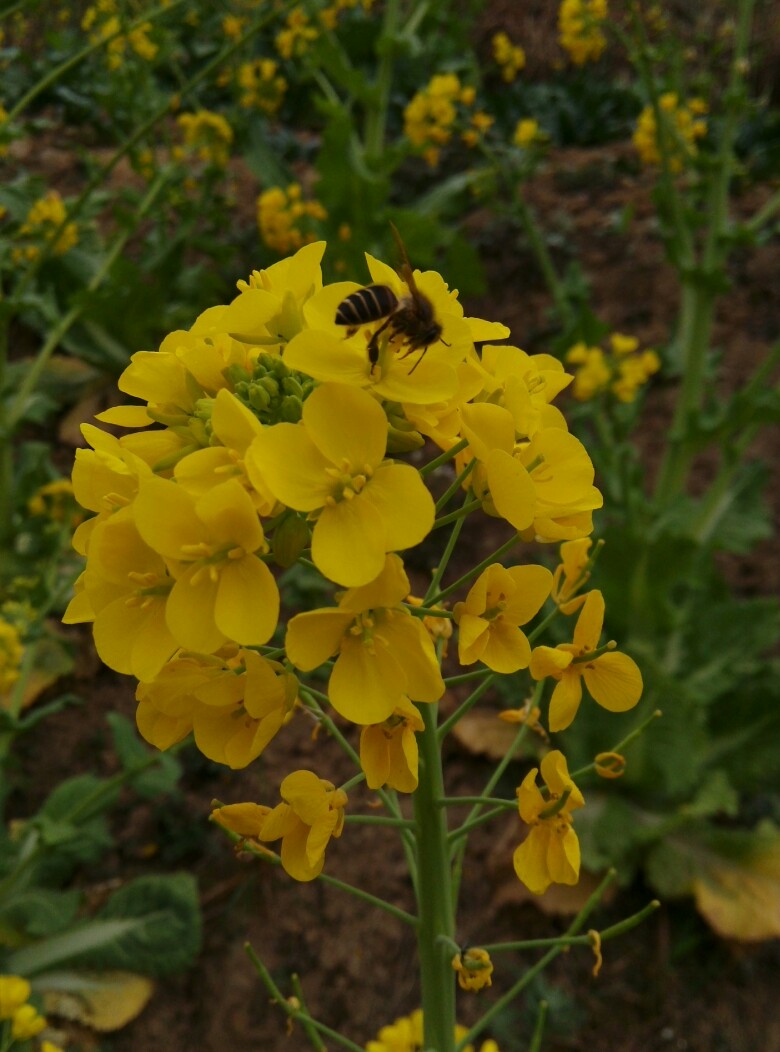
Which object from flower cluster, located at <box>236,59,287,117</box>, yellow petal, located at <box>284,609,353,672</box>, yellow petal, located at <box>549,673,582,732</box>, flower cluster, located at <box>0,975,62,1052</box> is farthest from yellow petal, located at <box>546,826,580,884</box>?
flower cluster, located at <box>236,59,287,117</box>

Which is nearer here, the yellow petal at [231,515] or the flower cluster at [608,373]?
the yellow petal at [231,515]

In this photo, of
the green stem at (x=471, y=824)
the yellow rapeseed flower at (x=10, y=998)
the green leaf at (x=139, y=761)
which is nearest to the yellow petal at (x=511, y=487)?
the green stem at (x=471, y=824)

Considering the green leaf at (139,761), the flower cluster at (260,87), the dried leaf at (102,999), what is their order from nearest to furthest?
the green leaf at (139,761)
the dried leaf at (102,999)
the flower cluster at (260,87)

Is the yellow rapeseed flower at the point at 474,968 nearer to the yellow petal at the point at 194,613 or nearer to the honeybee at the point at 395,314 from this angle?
the yellow petal at the point at 194,613

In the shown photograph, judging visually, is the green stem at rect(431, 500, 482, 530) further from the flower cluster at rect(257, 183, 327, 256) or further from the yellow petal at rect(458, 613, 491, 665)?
the flower cluster at rect(257, 183, 327, 256)

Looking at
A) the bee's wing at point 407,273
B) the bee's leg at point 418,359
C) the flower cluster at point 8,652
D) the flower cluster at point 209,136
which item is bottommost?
the flower cluster at point 8,652

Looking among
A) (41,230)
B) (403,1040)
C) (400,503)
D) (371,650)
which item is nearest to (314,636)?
(371,650)
